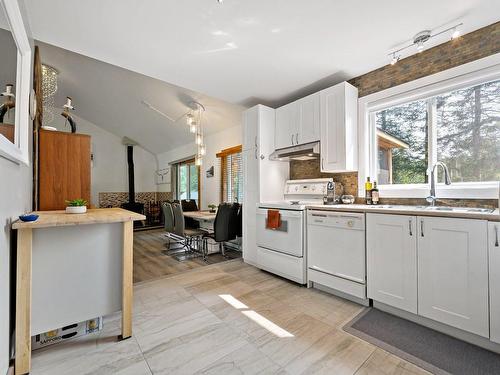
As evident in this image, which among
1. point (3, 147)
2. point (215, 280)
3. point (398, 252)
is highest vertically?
point (3, 147)

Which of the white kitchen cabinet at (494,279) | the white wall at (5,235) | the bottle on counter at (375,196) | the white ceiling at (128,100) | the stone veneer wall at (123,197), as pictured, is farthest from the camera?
the stone veneer wall at (123,197)

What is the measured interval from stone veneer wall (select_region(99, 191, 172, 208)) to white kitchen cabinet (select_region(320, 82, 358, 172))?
6.83 m

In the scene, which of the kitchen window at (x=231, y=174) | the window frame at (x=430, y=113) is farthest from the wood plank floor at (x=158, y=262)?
the window frame at (x=430, y=113)

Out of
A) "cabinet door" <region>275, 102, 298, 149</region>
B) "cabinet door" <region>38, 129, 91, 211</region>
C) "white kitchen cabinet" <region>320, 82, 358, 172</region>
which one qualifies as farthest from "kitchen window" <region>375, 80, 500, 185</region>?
"cabinet door" <region>38, 129, 91, 211</region>

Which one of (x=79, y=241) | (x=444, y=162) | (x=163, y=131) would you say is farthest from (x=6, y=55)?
(x=163, y=131)

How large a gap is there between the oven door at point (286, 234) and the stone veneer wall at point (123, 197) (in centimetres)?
608

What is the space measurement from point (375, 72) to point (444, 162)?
1290 mm

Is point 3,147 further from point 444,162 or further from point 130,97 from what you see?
point 130,97

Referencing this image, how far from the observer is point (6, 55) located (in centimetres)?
133

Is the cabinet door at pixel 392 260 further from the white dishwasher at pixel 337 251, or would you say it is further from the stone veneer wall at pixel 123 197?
the stone veneer wall at pixel 123 197

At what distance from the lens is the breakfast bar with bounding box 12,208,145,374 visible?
138cm

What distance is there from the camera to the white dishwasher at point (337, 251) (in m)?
2.16

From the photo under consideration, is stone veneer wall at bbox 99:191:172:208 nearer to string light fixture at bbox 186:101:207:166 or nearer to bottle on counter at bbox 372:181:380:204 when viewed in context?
string light fixture at bbox 186:101:207:166

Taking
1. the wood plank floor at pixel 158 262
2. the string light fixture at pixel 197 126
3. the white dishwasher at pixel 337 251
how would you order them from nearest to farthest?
the white dishwasher at pixel 337 251, the wood plank floor at pixel 158 262, the string light fixture at pixel 197 126
